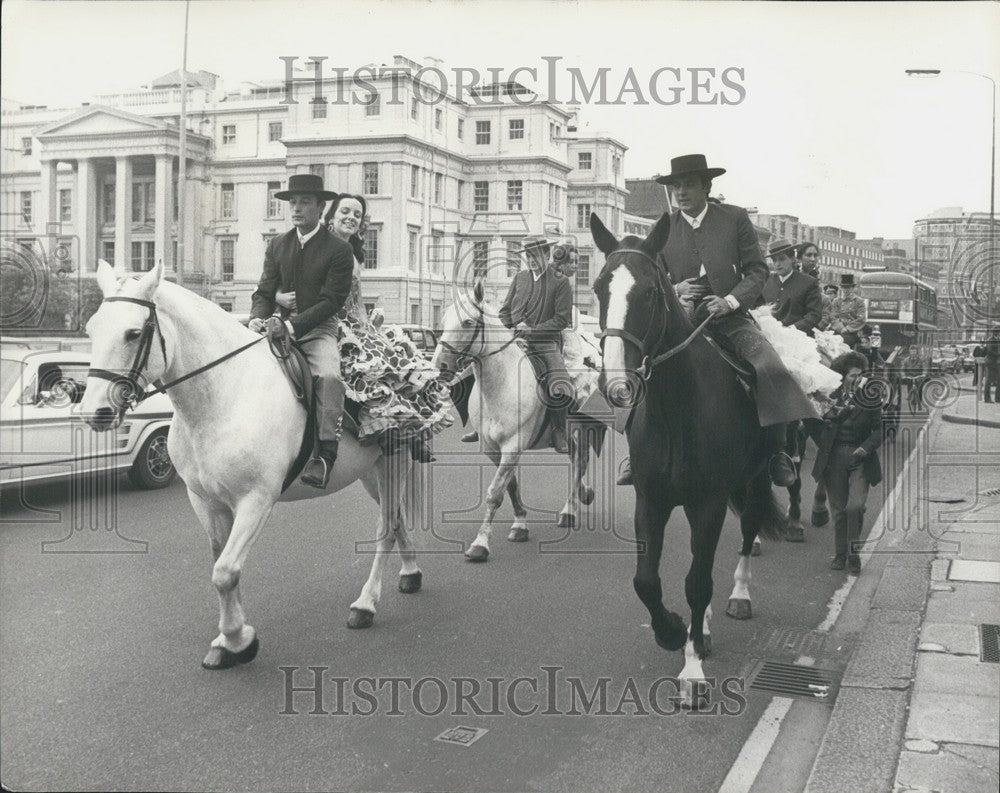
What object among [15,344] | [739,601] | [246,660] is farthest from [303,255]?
[15,344]

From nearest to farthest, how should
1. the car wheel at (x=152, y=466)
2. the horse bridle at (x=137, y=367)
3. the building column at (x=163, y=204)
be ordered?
the horse bridle at (x=137, y=367)
the car wheel at (x=152, y=466)
the building column at (x=163, y=204)

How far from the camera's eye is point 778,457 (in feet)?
22.0

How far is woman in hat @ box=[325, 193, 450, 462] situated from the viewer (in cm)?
630

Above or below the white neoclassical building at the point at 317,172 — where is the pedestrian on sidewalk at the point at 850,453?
below

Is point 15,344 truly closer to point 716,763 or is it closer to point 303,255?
point 303,255

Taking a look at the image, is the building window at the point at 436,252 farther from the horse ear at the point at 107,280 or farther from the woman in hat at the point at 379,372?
the horse ear at the point at 107,280

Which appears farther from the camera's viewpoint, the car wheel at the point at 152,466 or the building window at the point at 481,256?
the building window at the point at 481,256

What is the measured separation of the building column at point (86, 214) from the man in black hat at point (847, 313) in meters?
10.6

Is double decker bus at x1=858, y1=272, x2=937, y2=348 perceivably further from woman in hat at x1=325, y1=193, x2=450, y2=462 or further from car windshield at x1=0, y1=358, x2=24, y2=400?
woman in hat at x1=325, y1=193, x2=450, y2=462

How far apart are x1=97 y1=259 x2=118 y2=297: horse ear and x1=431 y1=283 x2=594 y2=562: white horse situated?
341 cm

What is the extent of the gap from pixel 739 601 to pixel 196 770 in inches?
156

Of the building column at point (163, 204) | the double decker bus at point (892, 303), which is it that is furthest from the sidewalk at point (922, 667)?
the double decker bus at point (892, 303)

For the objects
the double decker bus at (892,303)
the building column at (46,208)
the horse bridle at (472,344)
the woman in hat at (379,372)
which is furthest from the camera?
the double decker bus at (892,303)

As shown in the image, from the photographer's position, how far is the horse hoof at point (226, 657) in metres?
5.35
